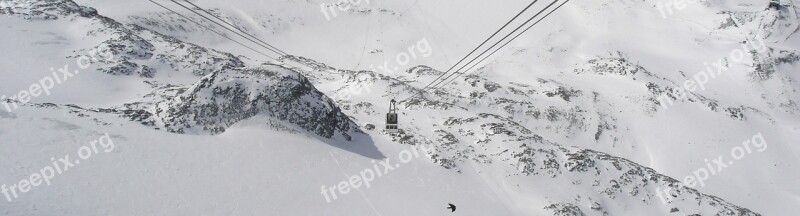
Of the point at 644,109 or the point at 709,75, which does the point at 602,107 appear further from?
the point at 709,75

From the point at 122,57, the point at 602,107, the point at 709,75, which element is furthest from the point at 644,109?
the point at 122,57

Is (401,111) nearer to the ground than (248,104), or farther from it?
farther from it

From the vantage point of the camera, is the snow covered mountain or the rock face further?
the rock face

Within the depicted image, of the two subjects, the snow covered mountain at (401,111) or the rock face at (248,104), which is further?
the rock face at (248,104)
